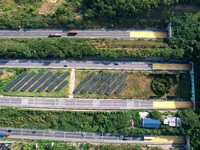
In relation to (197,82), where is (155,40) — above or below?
above

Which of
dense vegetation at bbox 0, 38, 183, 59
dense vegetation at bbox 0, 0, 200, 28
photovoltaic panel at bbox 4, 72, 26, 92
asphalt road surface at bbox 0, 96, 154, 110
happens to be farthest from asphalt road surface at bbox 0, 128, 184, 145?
dense vegetation at bbox 0, 0, 200, 28

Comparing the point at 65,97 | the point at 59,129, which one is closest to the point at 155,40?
the point at 65,97

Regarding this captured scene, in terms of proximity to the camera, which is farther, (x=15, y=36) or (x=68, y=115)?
(x=15, y=36)

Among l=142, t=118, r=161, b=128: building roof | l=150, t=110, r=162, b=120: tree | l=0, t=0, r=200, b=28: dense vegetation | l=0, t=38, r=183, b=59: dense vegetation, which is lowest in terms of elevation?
l=142, t=118, r=161, b=128: building roof

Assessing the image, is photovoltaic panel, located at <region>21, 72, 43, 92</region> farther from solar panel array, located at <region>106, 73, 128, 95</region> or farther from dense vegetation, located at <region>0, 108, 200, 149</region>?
solar panel array, located at <region>106, 73, 128, 95</region>

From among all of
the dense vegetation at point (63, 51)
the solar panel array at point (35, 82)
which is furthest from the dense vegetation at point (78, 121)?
the dense vegetation at point (63, 51)

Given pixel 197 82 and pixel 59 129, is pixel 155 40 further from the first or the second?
pixel 59 129

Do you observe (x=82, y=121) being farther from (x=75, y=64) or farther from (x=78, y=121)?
(x=75, y=64)
